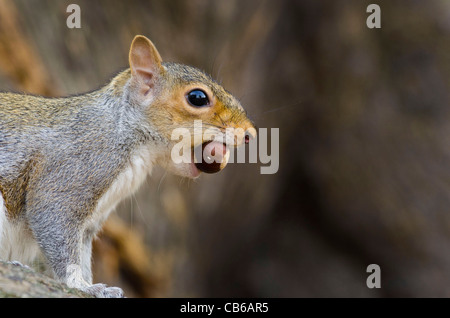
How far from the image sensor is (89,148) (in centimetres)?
241

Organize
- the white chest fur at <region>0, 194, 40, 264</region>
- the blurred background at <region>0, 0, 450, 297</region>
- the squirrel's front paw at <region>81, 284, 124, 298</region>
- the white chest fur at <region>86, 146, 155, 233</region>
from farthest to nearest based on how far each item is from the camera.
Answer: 1. the blurred background at <region>0, 0, 450, 297</region>
2. the white chest fur at <region>86, 146, 155, 233</region>
3. the white chest fur at <region>0, 194, 40, 264</region>
4. the squirrel's front paw at <region>81, 284, 124, 298</region>

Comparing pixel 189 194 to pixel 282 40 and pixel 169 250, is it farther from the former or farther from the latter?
pixel 282 40

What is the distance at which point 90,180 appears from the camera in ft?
7.66

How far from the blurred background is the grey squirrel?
1.31 metres

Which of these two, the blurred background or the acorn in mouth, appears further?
the blurred background

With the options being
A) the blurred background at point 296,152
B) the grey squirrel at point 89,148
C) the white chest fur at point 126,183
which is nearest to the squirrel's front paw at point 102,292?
the grey squirrel at point 89,148

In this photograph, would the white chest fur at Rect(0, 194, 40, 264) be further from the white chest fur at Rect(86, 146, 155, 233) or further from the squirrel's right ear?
the squirrel's right ear

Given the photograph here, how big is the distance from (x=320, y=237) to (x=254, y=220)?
79cm

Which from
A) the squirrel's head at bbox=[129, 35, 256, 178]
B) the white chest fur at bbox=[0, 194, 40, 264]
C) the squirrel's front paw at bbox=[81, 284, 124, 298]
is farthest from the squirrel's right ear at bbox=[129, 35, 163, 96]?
the squirrel's front paw at bbox=[81, 284, 124, 298]

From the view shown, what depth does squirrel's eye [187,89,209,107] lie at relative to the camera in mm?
2455

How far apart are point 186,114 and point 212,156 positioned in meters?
0.21

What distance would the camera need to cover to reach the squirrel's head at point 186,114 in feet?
7.95

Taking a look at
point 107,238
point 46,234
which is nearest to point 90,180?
point 46,234
